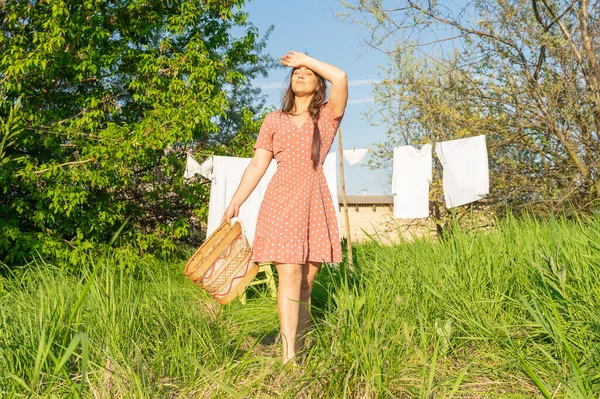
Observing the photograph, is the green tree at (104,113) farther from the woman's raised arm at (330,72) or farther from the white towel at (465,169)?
the woman's raised arm at (330,72)

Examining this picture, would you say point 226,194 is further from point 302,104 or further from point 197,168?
point 302,104

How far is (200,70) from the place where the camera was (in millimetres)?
7148

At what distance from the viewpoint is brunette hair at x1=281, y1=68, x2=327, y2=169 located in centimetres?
282

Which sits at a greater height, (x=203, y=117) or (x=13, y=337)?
(x=203, y=117)

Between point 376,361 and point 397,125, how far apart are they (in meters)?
9.73

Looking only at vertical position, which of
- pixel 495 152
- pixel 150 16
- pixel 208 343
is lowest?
pixel 208 343

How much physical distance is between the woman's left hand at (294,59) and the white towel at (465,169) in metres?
Result: 4.98

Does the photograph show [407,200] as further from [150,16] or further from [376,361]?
[376,361]

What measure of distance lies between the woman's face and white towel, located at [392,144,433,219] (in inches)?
210

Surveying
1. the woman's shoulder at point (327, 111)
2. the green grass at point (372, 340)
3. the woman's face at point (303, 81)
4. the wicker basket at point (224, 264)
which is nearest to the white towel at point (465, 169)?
the green grass at point (372, 340)

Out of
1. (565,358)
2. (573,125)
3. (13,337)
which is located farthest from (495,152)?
(13,337)

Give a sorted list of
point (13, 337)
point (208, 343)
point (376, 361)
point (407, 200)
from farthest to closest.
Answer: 1. point (407, 200)
2. point (208, 343)
3. point (13, 337)
4. point (376, 361)

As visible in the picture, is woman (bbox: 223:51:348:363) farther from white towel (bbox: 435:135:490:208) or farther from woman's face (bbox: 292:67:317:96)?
white towel (bbox: 435:135:490:208)

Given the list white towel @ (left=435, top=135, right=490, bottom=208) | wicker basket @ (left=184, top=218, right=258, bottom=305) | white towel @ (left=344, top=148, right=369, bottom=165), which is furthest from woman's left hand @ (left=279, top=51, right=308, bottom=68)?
white towel @ (left=344, top=148, right=369, bottom=165)
